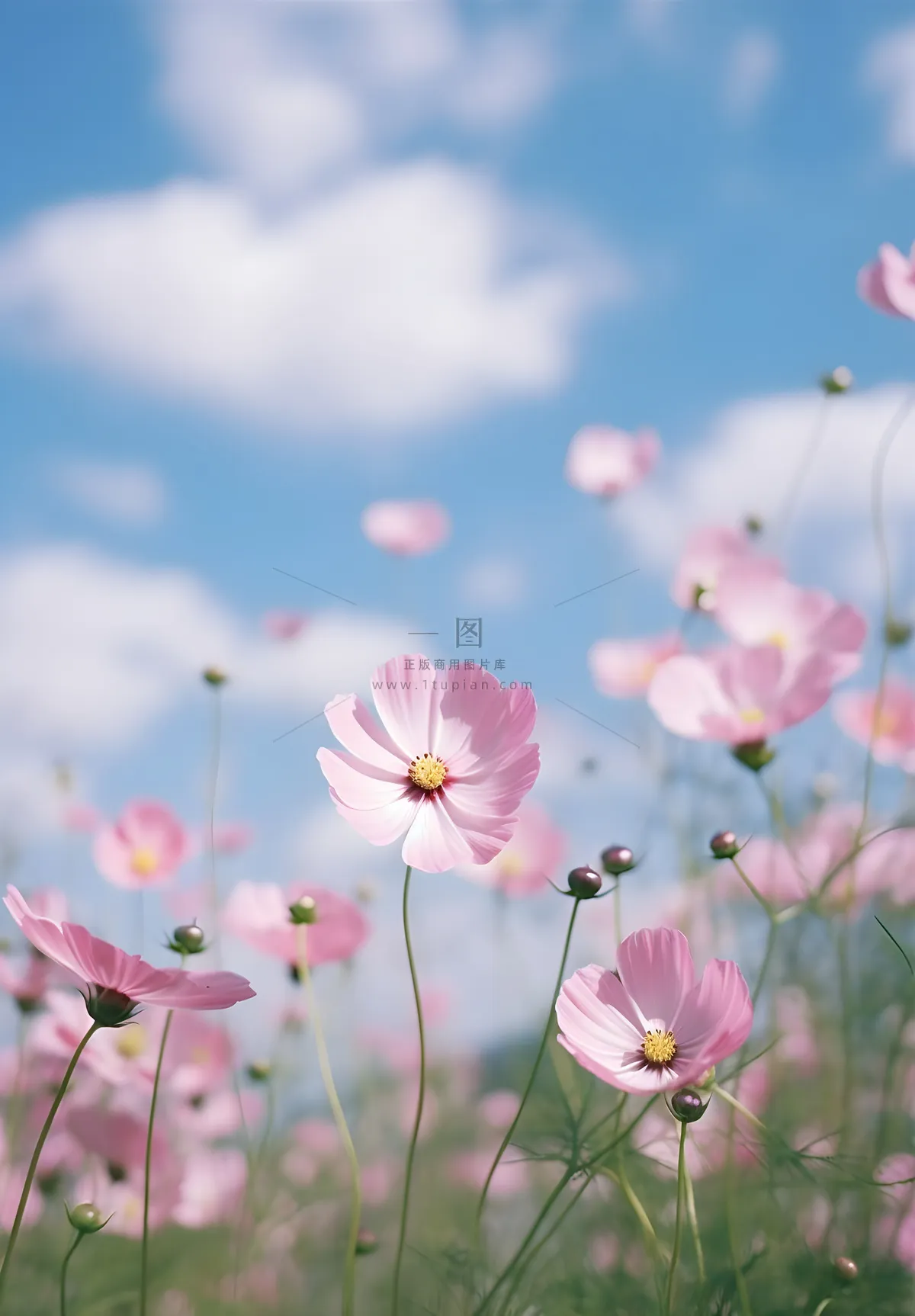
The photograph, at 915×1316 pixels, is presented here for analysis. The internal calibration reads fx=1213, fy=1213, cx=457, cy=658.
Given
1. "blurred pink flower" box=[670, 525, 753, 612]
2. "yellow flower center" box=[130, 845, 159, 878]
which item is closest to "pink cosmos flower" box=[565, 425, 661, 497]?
"blurred pink flower" box=[670, 525, 753, 612]

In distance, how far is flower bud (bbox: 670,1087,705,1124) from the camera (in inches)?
17.4

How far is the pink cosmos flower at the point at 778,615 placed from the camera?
2.73 feet

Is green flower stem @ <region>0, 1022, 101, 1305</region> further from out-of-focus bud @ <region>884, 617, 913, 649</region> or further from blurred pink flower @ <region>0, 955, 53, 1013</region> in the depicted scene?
out-of-focus bud @ <region>884, 617, 913, 649</region>

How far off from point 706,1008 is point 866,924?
2.56 ft

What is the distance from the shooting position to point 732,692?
75cm

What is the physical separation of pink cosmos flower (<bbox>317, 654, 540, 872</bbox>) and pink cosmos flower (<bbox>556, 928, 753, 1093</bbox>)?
0.08m

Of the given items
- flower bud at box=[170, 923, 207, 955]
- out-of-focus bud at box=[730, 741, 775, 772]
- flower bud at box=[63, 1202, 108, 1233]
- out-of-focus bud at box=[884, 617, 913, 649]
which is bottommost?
flower bud at box=[63, 1202, 108, 1233]

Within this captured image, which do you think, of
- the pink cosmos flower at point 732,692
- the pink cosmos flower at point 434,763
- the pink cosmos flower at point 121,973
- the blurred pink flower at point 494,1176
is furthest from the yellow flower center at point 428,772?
the blurred pink flower at point 494,1176

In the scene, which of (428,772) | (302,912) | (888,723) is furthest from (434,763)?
(888,723)

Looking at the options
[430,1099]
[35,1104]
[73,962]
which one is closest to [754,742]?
[73,962]

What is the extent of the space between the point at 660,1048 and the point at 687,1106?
4 centimetres

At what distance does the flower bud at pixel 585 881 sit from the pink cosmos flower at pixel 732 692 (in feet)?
0.72

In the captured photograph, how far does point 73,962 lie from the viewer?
0.44 metres

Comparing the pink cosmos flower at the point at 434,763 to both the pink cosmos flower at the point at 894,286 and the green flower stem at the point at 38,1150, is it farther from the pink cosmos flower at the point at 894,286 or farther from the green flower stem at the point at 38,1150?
the pink cosmos flower at the point at 894,286
